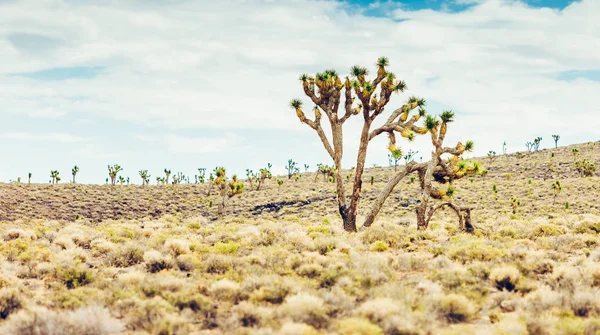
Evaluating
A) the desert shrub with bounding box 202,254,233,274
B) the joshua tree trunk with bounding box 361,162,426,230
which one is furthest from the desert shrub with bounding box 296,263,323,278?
the joshua tree trunk with bounding box 361,162,426,230

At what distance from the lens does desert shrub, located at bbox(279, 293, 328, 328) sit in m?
7.26

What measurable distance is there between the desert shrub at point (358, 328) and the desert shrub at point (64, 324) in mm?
3645

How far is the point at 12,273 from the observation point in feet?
35.8

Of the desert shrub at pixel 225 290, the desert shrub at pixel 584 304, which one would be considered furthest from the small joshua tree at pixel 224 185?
the desert shrub at pixel 584 304

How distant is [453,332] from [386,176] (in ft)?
302

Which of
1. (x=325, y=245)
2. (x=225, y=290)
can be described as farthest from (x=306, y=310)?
(x=325, y=245)

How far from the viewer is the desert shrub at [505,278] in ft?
31.4

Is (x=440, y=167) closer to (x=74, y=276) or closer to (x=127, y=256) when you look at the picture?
(x=127, y=256)

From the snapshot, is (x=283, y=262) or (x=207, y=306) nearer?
(x=207, y=306)

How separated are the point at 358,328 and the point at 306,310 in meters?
1.12

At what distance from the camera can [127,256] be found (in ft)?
42.2

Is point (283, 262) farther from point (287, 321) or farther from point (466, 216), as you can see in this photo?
point (466, 216)

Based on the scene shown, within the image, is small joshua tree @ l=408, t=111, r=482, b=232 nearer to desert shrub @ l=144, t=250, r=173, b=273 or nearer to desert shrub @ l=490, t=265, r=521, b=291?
desert shrub @ l=490, t=265, r=521, b=291

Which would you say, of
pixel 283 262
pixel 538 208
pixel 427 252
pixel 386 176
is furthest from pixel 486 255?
pixel 386 176
